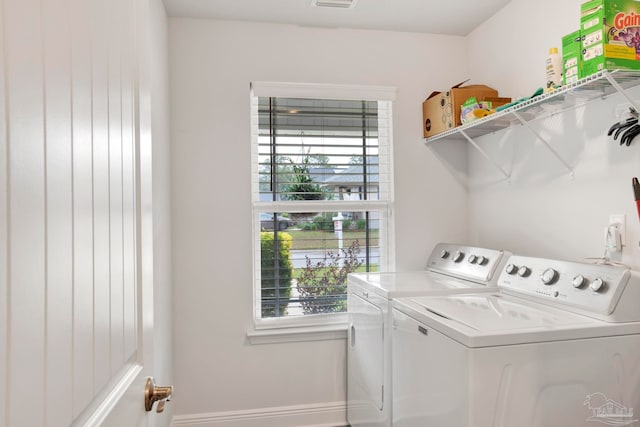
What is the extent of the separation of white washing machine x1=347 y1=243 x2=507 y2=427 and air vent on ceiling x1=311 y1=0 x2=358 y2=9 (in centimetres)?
143

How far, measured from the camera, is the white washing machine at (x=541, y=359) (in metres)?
1.33

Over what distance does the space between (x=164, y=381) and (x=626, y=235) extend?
2.17 m

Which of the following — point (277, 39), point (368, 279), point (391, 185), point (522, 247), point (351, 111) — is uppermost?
point (277, 39)

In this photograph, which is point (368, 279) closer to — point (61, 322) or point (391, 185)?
point (391, 185)

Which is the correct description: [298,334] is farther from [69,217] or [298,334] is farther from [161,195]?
[69,217]

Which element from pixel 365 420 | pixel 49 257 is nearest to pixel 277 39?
pixel 365 420

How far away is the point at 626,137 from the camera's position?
1674 millimetres

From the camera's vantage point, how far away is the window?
8.68ft

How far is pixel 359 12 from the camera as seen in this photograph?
246 centimetres

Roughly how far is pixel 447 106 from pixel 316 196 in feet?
3.05

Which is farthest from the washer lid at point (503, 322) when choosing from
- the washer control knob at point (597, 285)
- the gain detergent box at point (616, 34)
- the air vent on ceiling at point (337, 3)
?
the air vent on ceiling at point (337, 3)

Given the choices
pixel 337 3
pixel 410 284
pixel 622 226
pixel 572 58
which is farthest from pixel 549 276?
pixel 337 3

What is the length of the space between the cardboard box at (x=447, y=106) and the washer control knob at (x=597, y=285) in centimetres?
114

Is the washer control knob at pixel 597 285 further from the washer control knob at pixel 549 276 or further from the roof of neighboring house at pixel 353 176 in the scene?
the roof of neighboring house at pixel 353 176
